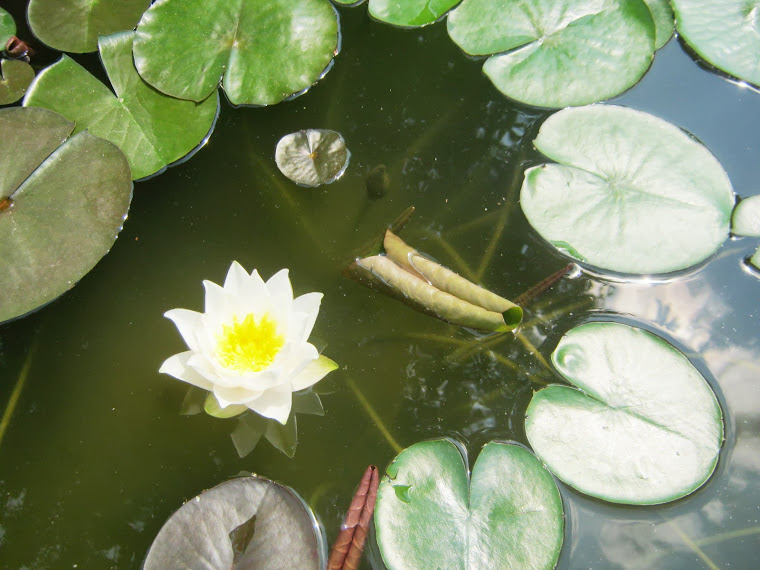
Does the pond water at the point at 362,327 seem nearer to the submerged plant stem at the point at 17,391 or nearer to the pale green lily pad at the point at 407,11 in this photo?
the submerged plant stem at the point at 17,391

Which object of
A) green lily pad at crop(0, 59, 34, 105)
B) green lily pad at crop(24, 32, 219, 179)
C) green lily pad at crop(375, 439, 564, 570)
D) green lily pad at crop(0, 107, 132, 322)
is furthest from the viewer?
green lily pad at crop(0, 59, 34, 105)

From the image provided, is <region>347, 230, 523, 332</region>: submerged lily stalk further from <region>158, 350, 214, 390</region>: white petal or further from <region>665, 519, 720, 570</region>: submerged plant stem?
<region>665, 519, 720, 570</region>: submerged plant stem

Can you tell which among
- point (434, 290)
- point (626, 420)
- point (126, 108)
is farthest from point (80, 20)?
point (626, 420)

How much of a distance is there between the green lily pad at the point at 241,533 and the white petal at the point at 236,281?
572 mm

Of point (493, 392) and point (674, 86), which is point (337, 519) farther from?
point (674, 86)

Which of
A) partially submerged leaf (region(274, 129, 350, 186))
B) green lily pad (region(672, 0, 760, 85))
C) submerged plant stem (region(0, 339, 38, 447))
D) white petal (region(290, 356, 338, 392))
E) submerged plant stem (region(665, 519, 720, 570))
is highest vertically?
green lily pad (region(672, 0, 760, 85))

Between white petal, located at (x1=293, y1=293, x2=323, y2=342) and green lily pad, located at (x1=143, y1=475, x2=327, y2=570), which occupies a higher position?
white petal, located at (x1=293, y1=293, x2=323, y2=342)

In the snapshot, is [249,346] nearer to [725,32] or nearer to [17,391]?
[17,391]

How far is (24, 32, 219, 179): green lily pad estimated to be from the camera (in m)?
2.15

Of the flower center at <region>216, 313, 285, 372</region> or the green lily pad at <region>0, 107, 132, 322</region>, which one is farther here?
the green lily pad at <region>0, 107, 132, 322</region>

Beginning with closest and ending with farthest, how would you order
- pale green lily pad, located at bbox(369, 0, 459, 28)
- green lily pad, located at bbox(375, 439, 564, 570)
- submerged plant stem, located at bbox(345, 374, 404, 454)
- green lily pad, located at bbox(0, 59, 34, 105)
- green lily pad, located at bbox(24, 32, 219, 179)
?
green lily pad, located at bbox(375, 439, 564, 570), submerged plant stem, located at bbox(345, 374, 404, 454), green lily pad, located at bbox(24, 32, 219, 179), green lily pad, located at bbox(0, 59, 34, 105), pale green lily pad, located at bbox(369, 0, 459, 28)

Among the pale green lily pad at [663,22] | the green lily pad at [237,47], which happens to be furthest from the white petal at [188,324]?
the pale green lily pad at [663,22]

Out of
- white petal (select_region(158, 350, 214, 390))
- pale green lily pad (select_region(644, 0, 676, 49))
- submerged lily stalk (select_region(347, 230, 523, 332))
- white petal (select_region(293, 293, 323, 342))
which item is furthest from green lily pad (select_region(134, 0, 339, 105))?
pale green lily pad (select_region(644, 0, 676, 49))

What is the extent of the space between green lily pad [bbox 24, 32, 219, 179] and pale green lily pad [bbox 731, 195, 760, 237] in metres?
1.99
